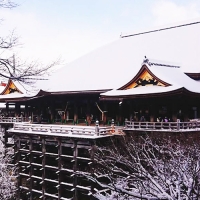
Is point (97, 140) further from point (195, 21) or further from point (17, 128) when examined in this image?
point (195, 21)

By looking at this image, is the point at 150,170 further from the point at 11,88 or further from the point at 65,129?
the point at 11,88

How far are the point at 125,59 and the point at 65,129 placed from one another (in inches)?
432

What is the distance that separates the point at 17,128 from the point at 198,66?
53.8 ft

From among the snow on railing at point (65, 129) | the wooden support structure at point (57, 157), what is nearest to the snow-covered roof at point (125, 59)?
the snow on railing at point (65, 129)

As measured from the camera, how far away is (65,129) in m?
21.4

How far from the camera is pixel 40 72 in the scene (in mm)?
6809

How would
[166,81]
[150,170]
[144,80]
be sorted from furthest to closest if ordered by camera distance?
[144,80], [166,81], [150,170]

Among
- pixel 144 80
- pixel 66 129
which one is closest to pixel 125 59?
pixel 144 80

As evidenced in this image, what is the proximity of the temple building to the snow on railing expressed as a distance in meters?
2.68

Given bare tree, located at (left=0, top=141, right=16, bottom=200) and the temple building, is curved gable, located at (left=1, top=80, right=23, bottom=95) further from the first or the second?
bare tree, located at (left=0, top=141, right=16, bottom=200)

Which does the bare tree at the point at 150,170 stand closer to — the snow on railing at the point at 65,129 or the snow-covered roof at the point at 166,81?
the snow on railing at the point at 65,129

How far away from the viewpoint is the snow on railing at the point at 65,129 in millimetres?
20031

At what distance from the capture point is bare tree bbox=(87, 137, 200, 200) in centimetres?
845

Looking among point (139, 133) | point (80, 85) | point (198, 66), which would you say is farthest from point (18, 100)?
point (198, 66)
